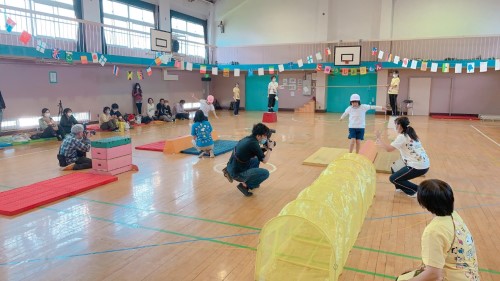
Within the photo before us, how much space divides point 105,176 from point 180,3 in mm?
16421

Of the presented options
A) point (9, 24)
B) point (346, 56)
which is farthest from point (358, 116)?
point (346, 56)

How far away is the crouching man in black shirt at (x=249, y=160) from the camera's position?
5.56 metres

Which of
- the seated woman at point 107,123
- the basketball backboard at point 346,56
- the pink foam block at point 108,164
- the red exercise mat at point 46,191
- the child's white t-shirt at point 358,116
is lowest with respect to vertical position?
the red exercise mat at point 46,191

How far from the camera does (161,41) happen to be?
17.2 metres

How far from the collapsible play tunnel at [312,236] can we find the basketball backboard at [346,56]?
631 inches

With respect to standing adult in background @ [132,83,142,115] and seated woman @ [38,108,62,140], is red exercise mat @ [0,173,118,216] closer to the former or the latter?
seated woman @ [38,108,62,140]

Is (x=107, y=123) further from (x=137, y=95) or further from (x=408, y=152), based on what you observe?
(x=408, y=152)

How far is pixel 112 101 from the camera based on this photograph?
55.7 ft

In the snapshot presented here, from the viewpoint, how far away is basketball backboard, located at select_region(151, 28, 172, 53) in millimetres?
16594

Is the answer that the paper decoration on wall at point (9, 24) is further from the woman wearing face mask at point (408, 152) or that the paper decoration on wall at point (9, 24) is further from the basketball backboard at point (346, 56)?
the basketball backboard at point (346, 56)

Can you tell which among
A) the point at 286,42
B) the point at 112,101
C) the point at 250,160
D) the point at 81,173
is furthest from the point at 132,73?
the point at 250,160

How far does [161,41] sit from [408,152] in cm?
1407

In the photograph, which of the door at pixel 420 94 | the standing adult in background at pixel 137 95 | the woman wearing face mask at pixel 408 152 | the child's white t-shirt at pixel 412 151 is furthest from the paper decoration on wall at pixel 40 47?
the door at pixel 420 94

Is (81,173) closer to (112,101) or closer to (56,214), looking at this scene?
(56,214)
